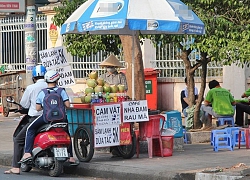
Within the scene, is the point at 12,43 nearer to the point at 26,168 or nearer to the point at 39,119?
the point at 26,168

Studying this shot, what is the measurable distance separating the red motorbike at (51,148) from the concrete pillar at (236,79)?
7.53 meters

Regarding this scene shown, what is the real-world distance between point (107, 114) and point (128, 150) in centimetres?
77

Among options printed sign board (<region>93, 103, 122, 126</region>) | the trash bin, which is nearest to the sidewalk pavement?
printed sign board (<region>93, 103, 122, 126</region>)

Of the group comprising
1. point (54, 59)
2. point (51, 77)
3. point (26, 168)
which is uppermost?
point (54, 59)

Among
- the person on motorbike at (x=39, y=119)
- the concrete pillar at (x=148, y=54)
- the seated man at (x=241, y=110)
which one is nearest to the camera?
the person on motorbike at (x=39, y=119)

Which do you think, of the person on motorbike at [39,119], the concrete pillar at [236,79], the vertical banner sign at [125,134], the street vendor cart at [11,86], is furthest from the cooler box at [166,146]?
the street vendor cart at [11,86]

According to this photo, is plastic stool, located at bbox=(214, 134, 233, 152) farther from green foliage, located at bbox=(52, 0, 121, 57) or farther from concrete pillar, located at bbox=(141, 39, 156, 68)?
concrete pillar, located at bbox=(141, 39, 156, 68)

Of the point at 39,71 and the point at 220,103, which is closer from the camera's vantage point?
the point at 39,71

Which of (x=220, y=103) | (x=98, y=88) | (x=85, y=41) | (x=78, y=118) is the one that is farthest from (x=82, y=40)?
(x=78, y=118)

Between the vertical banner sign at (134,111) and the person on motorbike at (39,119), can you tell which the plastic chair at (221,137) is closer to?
the vertical banner sign at (134,111)

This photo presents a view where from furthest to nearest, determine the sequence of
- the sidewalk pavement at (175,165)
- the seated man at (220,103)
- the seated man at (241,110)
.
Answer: the seated man at (241,110) → the seated man at (220,103) → the sidewalk pavement at (175,165)

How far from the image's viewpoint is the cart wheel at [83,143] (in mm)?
11648

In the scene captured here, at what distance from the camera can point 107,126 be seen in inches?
461

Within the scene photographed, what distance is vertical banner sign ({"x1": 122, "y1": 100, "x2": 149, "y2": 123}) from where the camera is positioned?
1179 centimetres
